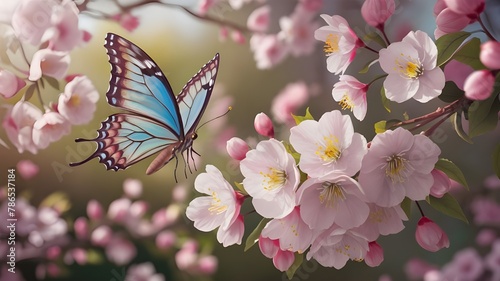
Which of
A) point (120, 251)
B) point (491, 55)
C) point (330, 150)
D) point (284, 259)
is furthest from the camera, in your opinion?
point (120, 251)

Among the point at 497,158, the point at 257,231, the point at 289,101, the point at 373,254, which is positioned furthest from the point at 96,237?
the point at 497,158

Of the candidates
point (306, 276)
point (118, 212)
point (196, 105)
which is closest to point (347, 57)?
point (196, 105)

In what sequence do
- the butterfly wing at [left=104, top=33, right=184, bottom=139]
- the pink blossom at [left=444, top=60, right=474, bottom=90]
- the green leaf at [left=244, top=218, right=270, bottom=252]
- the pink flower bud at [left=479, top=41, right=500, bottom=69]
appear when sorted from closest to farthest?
the pink flower bud at [left=479, top=41, right=500, bottom=69], the green leaf at [left=244, top=218, right=270, bottom=252], the pink blossom at [left=444, top=60, right=474, bottom=90], the butterfly wing at [left=104, top=33, right=184, bottom=139]

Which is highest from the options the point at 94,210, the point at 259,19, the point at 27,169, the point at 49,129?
the point at 259,19

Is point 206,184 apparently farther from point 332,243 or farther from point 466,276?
point 466,276

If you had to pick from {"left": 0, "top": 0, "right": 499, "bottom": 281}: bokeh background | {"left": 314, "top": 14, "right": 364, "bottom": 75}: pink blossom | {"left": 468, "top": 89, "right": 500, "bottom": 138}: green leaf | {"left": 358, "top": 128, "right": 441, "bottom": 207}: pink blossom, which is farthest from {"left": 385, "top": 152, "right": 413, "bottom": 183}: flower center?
{"left": 0, "top": 0, "right": 499, "bottom": 281}: bokeh background

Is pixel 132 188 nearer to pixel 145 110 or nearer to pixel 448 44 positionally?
pixel 145 110

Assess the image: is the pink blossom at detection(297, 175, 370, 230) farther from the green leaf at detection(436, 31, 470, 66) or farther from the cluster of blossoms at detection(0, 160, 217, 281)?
the cluster of blossoms at detection(0, 160, 217, 281)
